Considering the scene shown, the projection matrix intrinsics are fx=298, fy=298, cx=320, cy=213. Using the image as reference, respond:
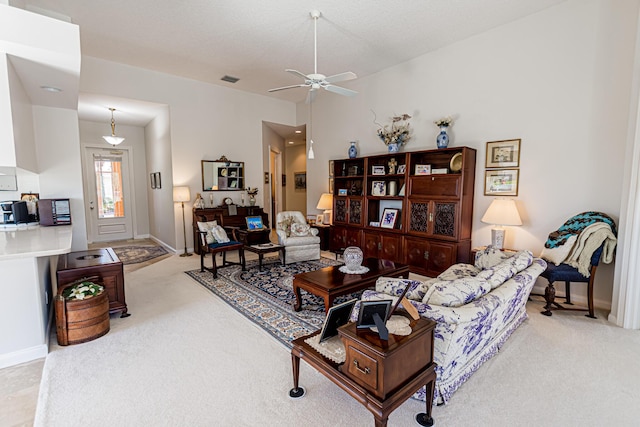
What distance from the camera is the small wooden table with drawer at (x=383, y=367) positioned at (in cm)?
140

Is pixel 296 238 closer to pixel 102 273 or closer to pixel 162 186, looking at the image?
pixel 102 273

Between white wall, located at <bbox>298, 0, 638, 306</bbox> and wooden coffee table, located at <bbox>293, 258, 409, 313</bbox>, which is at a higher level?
white wall, located at <bbox>298, 0, 638, 306</bbox>

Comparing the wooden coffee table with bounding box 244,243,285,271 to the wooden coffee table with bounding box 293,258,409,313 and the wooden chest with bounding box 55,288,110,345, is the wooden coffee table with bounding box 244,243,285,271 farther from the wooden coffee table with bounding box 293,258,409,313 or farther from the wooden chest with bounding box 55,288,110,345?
the wooden chest with bounding box 55,288,110,345

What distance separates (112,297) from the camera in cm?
317

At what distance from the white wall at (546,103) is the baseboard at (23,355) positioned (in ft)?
16.7

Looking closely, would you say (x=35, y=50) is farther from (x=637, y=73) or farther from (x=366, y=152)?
(x=637, y=73)

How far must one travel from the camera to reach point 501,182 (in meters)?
4.15

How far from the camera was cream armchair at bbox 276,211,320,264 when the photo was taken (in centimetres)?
511

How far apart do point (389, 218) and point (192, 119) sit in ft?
14.5

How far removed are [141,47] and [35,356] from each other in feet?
14.2

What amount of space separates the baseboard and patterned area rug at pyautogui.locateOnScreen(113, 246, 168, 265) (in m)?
3.22

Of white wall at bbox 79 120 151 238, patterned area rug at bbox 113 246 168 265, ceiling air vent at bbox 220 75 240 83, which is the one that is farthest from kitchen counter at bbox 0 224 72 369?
white wall at bbox 79 120 151 238

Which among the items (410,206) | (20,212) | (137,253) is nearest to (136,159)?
(137,253)

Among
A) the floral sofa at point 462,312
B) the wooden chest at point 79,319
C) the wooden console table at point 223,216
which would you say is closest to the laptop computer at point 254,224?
the wooden console table at point 223,216
